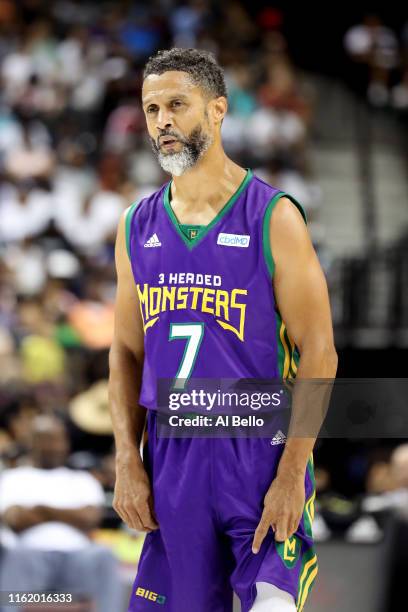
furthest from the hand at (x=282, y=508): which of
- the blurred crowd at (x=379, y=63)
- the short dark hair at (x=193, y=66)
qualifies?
the blurred crowd at (x=379, y=63)

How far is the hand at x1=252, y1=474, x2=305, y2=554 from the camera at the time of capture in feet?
10.5

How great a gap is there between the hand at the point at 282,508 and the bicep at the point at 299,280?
1.34ft

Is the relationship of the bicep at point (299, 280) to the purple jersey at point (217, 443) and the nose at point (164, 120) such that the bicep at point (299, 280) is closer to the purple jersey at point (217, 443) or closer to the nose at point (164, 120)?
the purple jersey at point (217, 443)

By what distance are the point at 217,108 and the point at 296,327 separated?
732 millimetres

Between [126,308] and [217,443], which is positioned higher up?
[126,308]

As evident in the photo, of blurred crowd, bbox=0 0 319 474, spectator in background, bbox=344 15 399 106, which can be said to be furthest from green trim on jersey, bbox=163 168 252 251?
spectator in background, bbox=344 15 399 106

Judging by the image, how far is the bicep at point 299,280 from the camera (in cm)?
325

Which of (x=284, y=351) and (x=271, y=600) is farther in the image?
(x=284, y=351)

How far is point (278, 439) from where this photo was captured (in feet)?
10.9

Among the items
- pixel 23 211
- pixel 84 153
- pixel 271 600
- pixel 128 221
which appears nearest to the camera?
pixel 271 600

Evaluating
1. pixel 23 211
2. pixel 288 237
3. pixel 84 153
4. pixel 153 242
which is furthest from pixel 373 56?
pixel 288 237

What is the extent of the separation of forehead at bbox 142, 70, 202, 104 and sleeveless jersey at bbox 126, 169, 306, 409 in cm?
35

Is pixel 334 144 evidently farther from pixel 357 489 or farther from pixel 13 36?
pixel 357 489

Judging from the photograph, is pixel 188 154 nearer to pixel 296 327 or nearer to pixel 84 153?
pixel 296 327
